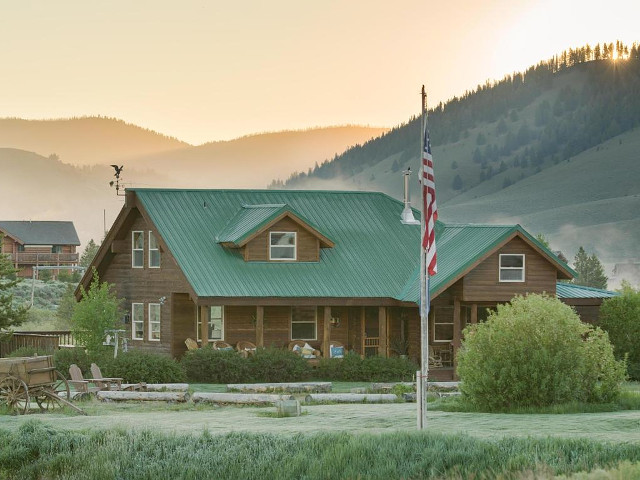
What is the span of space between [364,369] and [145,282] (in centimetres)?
1032

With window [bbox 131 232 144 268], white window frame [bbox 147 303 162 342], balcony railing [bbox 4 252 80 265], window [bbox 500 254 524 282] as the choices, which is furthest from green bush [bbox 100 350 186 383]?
balcony railing [bbox 4 252 80 265]

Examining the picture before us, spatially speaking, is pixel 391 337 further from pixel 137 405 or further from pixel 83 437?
pixel 83 437

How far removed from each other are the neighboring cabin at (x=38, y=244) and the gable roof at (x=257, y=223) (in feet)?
266

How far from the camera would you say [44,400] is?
35.6 m

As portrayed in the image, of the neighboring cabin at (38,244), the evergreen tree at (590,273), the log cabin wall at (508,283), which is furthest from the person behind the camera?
the neighboring cabin at (38,244)

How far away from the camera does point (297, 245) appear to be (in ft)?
167

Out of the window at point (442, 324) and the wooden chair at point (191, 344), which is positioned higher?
the window at point (442, 324)

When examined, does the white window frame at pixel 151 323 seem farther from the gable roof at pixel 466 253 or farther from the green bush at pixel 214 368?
the gable roof at pixel 466 253

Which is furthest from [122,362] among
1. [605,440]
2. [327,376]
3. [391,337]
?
[605,440]

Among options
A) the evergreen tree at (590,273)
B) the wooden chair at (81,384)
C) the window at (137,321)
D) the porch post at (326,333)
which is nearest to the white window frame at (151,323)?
the window at (137,321)

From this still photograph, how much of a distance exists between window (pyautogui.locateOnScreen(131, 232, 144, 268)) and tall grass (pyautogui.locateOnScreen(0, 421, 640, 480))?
23.8 metres

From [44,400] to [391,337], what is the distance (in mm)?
19076

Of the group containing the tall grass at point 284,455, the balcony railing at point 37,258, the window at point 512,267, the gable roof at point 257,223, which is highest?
the balcony railing at point 37,258

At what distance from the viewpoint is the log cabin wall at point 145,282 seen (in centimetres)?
5000
